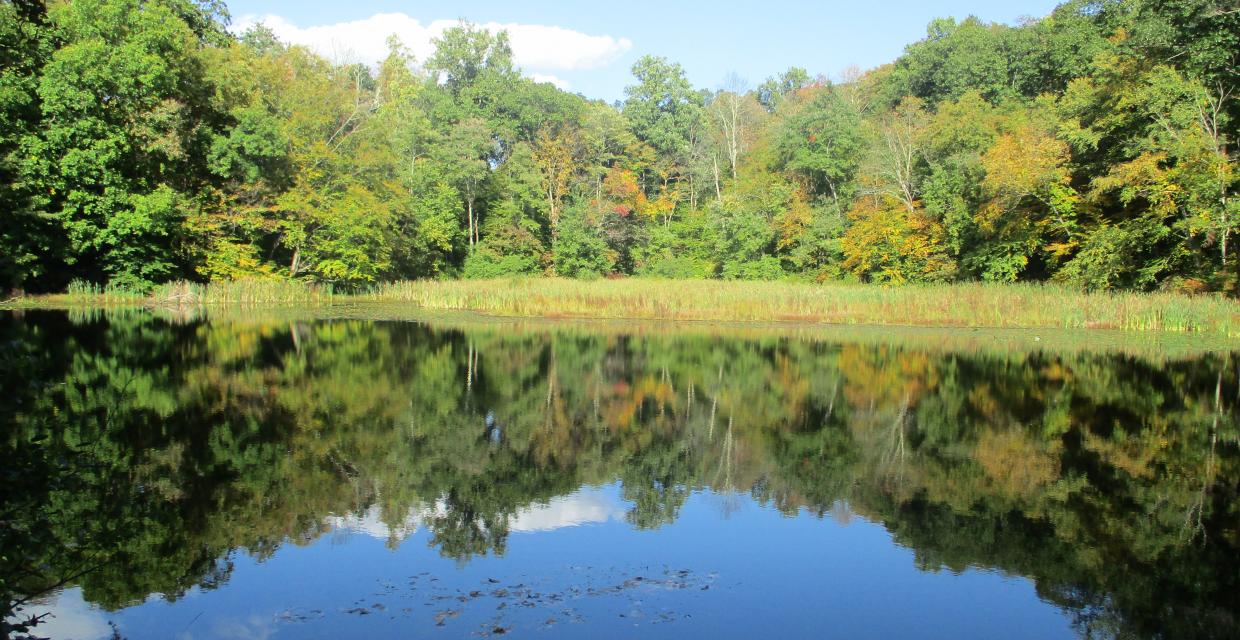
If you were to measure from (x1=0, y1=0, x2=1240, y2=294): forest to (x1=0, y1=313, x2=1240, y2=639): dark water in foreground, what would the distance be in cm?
1225

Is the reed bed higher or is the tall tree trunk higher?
the tall tree trunk

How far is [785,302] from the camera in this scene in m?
27.1

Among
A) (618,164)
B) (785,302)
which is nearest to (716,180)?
(618,164)

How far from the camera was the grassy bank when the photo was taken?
2373cm

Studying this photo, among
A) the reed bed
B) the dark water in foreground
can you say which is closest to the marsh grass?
the reed bed

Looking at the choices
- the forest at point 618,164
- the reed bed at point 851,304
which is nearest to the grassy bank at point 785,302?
the reed bed at point 851,304

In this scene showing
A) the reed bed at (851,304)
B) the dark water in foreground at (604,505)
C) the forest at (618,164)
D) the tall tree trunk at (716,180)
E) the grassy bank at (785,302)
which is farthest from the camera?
the tall tree trunk at (716,180)

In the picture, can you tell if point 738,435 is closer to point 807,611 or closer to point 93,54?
point 807,611

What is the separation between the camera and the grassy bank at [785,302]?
23.7 metres

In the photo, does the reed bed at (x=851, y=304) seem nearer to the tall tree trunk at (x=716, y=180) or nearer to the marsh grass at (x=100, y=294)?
the marsh grass at (x=100, y=294)

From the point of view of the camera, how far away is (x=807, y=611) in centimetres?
551

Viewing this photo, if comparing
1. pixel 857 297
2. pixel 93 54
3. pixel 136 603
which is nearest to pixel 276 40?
pixel 93 54

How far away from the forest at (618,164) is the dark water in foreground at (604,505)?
1225cm

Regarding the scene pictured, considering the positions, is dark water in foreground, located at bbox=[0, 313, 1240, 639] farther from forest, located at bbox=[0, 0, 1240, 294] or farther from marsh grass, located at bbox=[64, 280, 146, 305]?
marsh grass, located at bbox=[64, 280, 146, 305]
